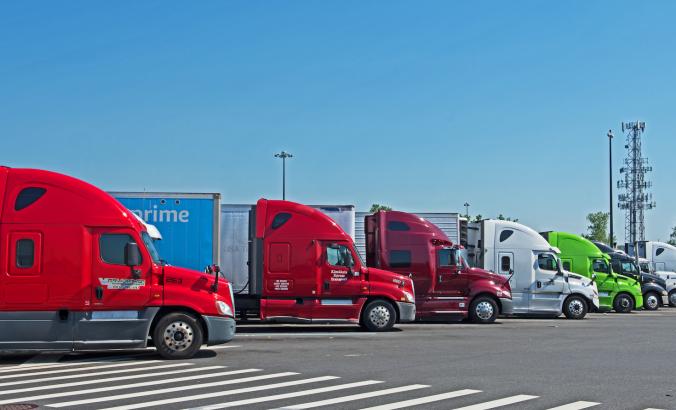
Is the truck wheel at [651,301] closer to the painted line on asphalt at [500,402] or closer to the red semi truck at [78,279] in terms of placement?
the red semi truck at [78,279]

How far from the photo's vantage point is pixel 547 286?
2573 cm

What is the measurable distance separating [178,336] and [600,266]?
1957cm

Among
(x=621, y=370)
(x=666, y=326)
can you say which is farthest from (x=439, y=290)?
(x=621, y=370)

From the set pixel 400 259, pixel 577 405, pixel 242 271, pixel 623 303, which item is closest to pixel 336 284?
pixel 242 271

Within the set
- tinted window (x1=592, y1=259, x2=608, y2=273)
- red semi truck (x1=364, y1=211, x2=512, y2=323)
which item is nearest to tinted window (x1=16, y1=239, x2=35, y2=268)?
red semi truck (x1=364, y1=211, x2=512, y2=323)

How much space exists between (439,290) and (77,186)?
1221 cm

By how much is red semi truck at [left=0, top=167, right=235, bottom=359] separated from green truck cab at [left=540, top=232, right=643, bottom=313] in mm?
18233

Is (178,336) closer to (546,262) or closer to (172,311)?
(172,311)

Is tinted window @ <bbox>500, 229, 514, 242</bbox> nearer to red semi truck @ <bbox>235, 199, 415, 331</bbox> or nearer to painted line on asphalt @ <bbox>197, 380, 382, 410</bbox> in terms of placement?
red semi truck @ <bbox>235, 199, 415, 331</bbox>

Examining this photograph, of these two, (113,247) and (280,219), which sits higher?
(280,219)

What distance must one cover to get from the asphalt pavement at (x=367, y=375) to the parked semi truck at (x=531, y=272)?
275 inches

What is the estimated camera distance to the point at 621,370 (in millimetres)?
12773

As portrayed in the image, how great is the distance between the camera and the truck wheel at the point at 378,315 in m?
19.6

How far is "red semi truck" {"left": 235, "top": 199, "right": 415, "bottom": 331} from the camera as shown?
19.5 m
